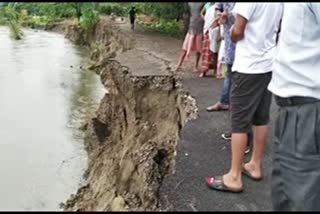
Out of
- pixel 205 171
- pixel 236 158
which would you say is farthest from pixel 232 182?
pixel 205 171

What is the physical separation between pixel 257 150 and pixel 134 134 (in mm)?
3490

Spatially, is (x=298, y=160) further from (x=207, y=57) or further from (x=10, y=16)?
(x=10, y=16)

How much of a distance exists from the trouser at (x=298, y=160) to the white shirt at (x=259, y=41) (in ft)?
2.41

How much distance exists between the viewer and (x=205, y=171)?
3203mm

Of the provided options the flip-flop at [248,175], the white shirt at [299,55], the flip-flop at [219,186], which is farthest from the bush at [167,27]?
the white shirt at [299,55]

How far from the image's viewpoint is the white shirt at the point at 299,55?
5.65ft

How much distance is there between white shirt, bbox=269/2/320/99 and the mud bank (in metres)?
1.37

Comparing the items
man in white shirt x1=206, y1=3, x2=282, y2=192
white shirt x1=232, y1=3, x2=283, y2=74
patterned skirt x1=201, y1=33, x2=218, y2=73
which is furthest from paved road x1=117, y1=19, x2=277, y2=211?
patterned skirt x1=201, y1=33, x2=218, y2=73

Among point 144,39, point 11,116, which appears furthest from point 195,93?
point 11,116

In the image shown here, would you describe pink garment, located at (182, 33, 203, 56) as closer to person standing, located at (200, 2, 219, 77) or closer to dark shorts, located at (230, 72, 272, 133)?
person standing, located at (200, 2, 219, 77)

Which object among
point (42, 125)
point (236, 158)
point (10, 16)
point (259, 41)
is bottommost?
point (42, 125)

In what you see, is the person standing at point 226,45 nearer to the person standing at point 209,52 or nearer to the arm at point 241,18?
the arm at point 241,18

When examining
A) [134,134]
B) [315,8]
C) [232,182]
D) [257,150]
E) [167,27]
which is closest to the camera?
[315,8]

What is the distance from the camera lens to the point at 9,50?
22.1 m
